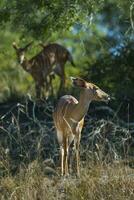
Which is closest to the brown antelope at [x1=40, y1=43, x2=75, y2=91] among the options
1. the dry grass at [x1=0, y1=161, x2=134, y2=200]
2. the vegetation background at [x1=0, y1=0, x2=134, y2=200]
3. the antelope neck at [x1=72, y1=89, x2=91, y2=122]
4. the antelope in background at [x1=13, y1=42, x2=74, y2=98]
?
the antelope in background at [x1=13, y1=42, x2=74, y2=98]

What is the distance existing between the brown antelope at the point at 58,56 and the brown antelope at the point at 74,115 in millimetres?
7380

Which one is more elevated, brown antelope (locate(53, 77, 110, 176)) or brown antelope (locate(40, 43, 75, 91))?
brown antelope (locate(53, 77, 110, 176))

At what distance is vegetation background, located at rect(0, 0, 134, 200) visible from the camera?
34.3 ft

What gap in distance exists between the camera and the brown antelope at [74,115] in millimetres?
11539

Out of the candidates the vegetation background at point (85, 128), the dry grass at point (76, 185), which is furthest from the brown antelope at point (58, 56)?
the dry grass at point (76, 185)

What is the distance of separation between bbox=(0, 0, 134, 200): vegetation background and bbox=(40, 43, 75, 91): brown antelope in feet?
1.20

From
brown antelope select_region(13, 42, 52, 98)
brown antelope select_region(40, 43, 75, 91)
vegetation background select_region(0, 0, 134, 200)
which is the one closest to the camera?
vegetation background select_region(0, 0, 134, 200)

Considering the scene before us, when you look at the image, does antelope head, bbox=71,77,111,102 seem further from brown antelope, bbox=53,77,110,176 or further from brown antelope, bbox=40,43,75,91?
brown antelope, bbox=40,43,75,91

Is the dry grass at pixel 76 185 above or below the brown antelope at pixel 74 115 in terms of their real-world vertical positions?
below

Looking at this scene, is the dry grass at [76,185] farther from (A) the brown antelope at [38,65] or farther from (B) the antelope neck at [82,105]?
(A) the brown antelope at [38,65]

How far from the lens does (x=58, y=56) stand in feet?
64.7

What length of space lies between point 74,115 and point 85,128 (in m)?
2.74

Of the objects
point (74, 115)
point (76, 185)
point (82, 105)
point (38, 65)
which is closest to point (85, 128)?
point (74, 115)

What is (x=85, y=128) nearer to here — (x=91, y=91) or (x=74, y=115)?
(x=74, y=115)
